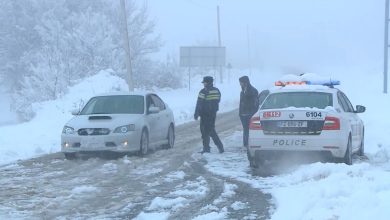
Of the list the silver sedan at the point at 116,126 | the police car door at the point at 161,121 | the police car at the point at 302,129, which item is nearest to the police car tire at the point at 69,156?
the silver sedan at the point at 116,126

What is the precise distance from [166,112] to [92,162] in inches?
137

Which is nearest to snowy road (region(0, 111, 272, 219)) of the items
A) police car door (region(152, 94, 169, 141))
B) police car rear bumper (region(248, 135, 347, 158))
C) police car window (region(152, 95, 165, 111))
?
police car rear bumper (region(248, 135, 347, 158))

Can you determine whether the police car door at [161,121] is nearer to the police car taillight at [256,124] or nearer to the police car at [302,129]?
the police car at [302,129]

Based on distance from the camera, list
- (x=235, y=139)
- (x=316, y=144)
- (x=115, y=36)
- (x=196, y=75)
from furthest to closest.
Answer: (x=196, y=75)
(x=115, y=36)
(x=235, y=139)
(x=316, y=144)

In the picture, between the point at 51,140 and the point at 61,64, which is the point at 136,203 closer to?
the point at 51,140

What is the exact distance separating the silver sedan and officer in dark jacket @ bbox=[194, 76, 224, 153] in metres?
1.05

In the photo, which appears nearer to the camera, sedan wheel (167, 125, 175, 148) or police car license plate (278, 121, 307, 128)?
police car license plate (278, 121, 307, 128)

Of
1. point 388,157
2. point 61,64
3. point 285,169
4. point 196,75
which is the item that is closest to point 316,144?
point 285,169

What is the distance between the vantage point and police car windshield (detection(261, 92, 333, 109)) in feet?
35.4

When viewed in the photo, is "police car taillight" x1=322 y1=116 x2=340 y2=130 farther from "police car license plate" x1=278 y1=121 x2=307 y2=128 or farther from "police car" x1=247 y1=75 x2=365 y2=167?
"police car license plate" x1=278 y1=121 x2=307 y2=128

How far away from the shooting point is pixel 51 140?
53.2 ft

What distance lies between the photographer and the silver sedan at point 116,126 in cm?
1265

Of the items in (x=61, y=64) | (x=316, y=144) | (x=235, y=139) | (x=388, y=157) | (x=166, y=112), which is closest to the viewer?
(x=316, y=144)

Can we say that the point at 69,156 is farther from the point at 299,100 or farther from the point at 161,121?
the point at 299,100
